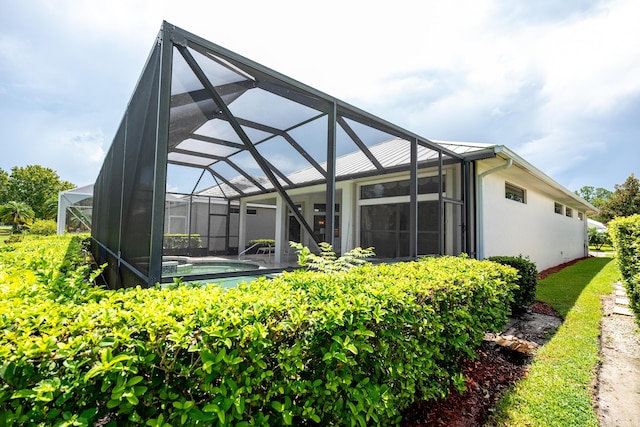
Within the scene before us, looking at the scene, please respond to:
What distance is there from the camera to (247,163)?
5.89 metres

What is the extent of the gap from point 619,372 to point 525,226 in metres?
7.25

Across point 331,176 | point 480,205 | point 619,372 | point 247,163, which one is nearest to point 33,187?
point 247,163

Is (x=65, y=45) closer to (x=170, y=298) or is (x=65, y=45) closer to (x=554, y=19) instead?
(x=170, y=298)

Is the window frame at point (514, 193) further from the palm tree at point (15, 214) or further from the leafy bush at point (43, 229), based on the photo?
the palm tree at point (15, 214)

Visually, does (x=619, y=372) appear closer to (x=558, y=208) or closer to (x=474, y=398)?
(x=474, y=398)

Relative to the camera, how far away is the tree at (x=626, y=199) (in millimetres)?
27828

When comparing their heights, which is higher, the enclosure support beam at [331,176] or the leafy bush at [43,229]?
the enclosure support beam at [331,176]

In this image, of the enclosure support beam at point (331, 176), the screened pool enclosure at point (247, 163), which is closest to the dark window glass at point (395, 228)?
the screened pool enclosure at point (247, 163)

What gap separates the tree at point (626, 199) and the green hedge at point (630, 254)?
32265 mm

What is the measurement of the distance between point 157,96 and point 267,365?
8.96 feet

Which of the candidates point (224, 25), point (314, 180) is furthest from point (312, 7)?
point (314, 180)

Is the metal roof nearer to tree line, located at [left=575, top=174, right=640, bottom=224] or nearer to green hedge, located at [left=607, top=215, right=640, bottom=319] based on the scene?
green hedge, located at [left=607, top=215, right=640, bottom=319]

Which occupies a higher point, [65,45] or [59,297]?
[65,45]

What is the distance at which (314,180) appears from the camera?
7.24 metres
